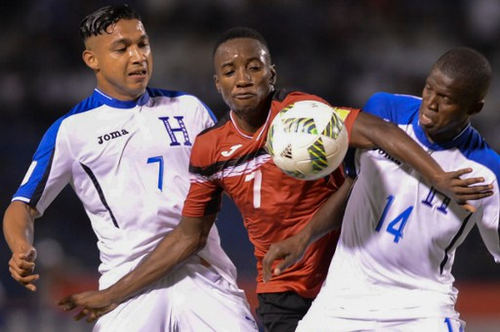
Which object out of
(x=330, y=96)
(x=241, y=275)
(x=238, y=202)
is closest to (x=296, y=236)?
(x=238, y=202)

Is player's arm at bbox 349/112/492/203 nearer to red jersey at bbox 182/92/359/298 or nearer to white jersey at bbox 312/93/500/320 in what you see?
white jersey at bbox 312/93/500/320

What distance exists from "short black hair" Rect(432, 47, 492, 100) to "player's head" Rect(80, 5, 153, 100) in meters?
1.53

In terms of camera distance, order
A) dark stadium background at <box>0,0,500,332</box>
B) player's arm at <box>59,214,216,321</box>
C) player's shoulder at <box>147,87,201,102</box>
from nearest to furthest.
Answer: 1. player's arm at <box>59,214,216,321</box>
2. player's shoulder at <box>147,87,201,102</box>
3. dark stadium background at <box>0,0,500,332</box>

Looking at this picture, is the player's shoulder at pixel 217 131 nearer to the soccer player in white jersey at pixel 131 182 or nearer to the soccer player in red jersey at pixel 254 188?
the soccer player in red jersey at pixel 254 188

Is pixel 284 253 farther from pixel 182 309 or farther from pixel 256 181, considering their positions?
pixel 182 309

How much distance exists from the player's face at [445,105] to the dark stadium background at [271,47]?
4.43 meters

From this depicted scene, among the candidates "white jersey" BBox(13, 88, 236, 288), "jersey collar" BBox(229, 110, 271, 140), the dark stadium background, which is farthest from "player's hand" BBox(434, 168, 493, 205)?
the dark stadium background

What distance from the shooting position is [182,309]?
14.4 ft

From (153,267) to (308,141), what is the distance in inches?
44.5

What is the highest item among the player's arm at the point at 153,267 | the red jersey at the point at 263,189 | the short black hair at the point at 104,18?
the short black hair at the point at 104,18

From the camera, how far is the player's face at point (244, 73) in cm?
396

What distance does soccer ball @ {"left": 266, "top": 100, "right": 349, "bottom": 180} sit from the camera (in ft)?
11.9

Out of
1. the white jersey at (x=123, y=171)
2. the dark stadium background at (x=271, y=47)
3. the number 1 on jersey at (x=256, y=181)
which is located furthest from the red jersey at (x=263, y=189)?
the dark stadium background at (x=271, y=47)

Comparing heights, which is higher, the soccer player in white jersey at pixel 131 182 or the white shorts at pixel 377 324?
the soccer player in white jersey at pixel 131 182
